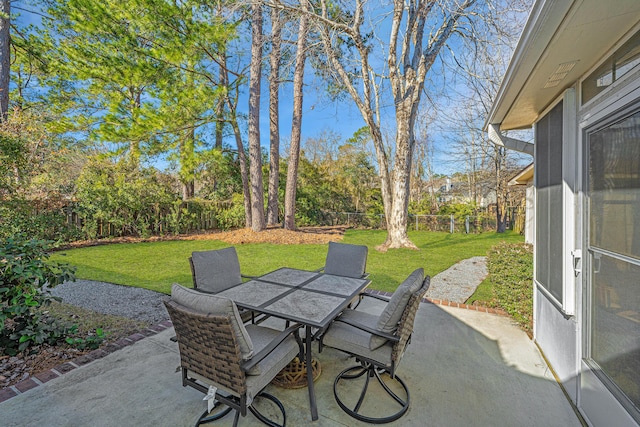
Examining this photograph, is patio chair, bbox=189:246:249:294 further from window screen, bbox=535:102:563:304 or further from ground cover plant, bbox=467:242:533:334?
ground cover plant, bbox=467:242:533:334

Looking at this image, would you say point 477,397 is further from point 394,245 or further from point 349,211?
point 349,211

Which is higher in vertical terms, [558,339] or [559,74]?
[559,74]

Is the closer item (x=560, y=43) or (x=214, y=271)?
(x=560, y=43)

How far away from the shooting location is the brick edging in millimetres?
2342

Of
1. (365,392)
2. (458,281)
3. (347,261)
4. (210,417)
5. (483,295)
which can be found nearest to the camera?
(210,417)

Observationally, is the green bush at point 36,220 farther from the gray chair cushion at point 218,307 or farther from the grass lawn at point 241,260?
the gray chair cushion at point 218,307

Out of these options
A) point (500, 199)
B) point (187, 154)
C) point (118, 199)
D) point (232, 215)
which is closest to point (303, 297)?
point (118, 199)

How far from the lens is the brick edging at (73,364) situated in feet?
7.68

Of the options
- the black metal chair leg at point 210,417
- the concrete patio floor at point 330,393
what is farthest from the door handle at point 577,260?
the black metal chair leg at point 210,417

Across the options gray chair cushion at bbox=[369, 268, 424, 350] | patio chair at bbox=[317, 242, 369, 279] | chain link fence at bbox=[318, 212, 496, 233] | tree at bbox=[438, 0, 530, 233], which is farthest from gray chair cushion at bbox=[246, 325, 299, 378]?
chain link fence at bbox=[318, 212, 496, 233]

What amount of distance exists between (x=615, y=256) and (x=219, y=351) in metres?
2.51

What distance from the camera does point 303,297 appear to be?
276 centimetres

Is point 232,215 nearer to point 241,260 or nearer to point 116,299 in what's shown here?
point 241,260

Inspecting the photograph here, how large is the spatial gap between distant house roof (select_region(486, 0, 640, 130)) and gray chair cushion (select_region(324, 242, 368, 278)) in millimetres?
2323
